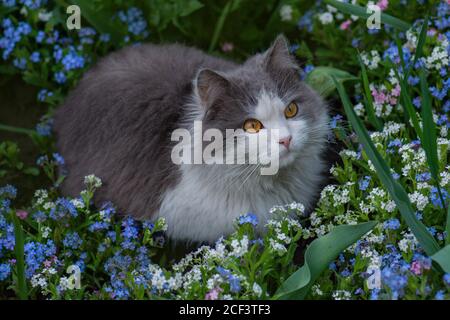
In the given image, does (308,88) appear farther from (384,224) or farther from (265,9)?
(265,9)

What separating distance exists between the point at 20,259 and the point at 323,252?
103cm

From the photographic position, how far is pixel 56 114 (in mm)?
3566

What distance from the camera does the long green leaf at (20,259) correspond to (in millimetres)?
2377

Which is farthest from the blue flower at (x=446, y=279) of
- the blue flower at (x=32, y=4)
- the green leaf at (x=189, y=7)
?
the blue flower at (x=32, y=4)

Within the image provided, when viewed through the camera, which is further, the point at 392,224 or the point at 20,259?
the point at 392,224

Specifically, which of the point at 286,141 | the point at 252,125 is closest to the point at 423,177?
the point at 286,141

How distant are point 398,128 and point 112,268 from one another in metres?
1.37

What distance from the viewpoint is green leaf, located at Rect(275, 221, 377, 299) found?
7.52 ft

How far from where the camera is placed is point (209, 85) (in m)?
2.73

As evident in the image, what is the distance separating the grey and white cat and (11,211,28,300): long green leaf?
708 millimetres

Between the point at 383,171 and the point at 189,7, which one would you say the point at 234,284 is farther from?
the point at 189,7

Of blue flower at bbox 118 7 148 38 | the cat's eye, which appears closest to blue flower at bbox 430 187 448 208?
the cat's eye

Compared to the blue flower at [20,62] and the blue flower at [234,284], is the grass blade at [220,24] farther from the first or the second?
the blue flower at [234,284]
